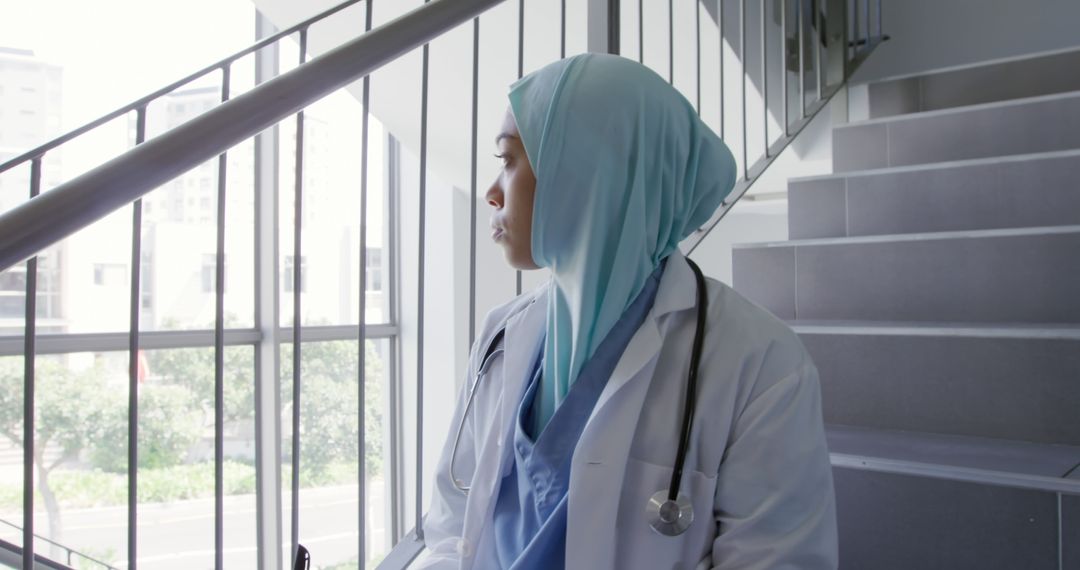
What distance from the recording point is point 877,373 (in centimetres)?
156

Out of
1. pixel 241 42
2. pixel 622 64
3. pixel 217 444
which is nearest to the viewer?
pixel 622 64

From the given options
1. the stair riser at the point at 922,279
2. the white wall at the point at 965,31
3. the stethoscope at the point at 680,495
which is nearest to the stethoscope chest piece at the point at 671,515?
the stethoscope at the point at 680,495

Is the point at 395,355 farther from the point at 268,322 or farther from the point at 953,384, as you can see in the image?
the point at 953,384

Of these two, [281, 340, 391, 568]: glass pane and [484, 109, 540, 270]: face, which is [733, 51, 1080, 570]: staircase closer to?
[484, 109, 540, 270]: face

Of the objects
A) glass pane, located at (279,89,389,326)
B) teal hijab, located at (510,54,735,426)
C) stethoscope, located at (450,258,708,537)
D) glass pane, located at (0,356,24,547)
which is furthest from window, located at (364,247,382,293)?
stethoscope, located at (450,258,708,537)

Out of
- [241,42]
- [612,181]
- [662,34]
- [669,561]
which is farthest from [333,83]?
[241,42]

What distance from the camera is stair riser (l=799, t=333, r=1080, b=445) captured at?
4.47 ft

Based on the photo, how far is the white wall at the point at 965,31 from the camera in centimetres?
369

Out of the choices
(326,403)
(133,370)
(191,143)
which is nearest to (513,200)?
(191,143)

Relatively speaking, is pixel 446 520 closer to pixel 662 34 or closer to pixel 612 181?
pixel 612 181

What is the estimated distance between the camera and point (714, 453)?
90 centimetres

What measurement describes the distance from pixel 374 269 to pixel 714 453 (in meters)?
4.62

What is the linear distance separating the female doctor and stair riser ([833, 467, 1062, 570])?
42 cm

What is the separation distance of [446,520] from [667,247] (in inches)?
20.1
